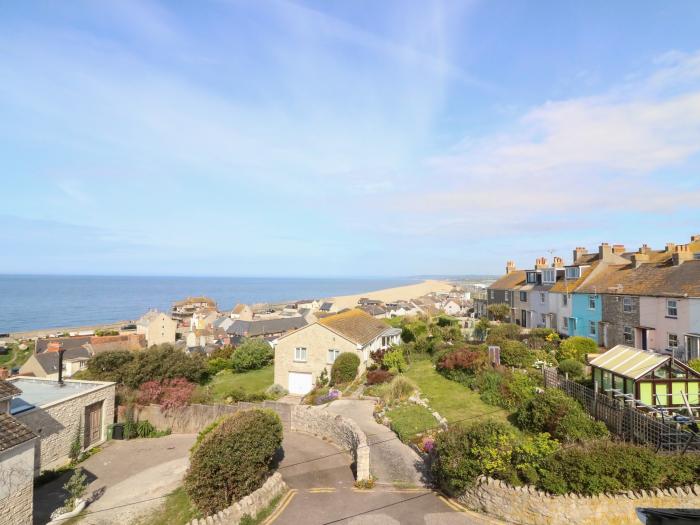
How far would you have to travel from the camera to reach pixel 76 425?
2156 centimetres

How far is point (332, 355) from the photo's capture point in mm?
31594

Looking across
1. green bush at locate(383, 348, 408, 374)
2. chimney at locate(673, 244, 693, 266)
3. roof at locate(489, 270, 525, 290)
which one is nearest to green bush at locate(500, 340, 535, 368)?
green bush at locate(383, 348, 408, 374)

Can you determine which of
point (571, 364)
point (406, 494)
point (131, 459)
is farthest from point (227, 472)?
point (571, 364)

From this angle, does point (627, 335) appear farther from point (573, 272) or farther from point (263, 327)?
point (263, 327)

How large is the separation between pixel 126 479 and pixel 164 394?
8.04 meters

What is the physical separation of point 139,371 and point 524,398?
83.0 ft

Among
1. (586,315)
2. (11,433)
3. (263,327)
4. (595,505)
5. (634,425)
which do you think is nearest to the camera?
(595,505)

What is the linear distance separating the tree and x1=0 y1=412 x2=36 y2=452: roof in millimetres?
48201

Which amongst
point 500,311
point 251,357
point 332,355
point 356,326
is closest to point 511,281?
point 500,311

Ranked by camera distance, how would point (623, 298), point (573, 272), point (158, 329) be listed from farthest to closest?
point (158, 329)
point (573, 272)
point (623, 298)

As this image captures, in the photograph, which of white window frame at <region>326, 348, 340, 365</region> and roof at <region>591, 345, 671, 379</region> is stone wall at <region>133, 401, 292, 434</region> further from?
roof at <region>591, 345, 671, 379</region>

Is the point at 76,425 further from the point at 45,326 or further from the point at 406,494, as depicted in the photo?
the point at 45,326

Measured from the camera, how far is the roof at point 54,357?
47797 mm

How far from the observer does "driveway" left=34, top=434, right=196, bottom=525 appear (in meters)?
15.5
